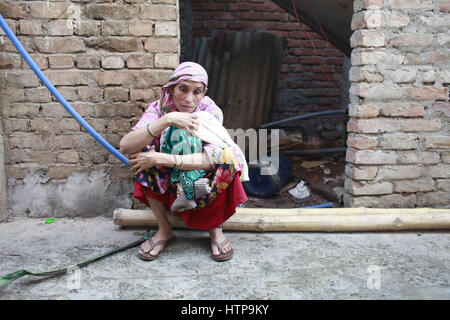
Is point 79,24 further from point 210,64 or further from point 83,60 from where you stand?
point 210,64

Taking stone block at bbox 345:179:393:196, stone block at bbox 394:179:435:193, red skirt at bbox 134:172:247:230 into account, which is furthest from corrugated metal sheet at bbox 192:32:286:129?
red skirt at bbox 134:172:247:230

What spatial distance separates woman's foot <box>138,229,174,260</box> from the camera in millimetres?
2303

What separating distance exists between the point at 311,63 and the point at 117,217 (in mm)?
4282

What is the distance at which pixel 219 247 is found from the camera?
2344 mm

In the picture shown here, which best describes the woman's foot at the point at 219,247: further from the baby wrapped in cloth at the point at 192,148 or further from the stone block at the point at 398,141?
the stone block at the point at 398,141

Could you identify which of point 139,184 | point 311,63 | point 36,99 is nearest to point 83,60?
point 36,99

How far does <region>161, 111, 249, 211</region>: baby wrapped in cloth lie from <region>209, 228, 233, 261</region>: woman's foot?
32cm

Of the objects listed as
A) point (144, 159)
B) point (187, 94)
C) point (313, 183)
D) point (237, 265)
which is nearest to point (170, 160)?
point (144, 159)

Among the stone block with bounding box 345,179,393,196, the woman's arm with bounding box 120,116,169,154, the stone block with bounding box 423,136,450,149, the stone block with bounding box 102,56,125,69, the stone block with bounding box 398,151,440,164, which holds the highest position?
the stone block with bounding box 102,56,125,69

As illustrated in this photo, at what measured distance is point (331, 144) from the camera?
17.2 feet

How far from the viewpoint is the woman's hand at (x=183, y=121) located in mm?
2115

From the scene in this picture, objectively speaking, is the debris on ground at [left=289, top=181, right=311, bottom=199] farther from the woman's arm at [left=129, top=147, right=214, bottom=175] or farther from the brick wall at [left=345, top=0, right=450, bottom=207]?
the woman's arm at [left=129, top=147, right=214, bottom=175]

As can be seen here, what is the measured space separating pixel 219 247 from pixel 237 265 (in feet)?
0.56

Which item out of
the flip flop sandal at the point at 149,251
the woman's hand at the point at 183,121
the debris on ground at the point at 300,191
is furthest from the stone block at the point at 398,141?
the flip flop sandal at the point at 149,251
